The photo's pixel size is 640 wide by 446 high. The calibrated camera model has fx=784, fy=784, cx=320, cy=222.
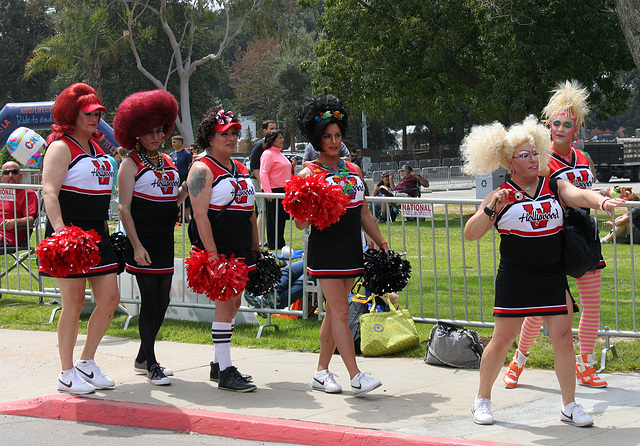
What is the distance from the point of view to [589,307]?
18.5ft

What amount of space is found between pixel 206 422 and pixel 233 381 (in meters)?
0.67

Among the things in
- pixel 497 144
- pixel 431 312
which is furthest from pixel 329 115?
pixel 431 312

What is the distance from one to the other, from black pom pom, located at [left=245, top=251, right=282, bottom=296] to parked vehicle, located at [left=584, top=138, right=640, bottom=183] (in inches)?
1352

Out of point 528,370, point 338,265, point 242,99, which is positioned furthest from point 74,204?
point 242,99

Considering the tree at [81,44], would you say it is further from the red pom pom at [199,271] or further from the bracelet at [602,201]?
the bracelet at [602,201]

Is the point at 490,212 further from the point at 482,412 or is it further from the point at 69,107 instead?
the point at 69,107

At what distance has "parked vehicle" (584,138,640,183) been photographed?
37531mm

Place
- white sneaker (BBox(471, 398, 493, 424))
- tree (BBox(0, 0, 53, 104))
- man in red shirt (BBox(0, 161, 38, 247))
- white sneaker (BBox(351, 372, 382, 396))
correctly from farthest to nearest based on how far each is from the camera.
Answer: tree (BBox(0, 0, 53, 104)) → man in red shirt (BBox(0, 161, 38, 247)) → white sneaker (BBox(351, 372, 382, 396)) → white sneaker (BBox(471, 398, 493, 424))

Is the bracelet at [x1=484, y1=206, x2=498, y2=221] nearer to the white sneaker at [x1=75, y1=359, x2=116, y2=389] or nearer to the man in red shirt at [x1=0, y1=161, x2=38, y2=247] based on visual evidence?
the white sneaker at [x1=75, y1=359, x2=116, y2=389]

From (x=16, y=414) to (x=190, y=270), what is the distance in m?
1.59

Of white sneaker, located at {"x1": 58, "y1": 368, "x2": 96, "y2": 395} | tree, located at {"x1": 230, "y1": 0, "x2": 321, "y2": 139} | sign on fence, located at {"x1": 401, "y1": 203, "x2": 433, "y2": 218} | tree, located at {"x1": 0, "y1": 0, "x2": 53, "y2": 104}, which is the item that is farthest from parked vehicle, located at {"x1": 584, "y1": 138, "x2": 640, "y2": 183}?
tree, located at {"x1": 0, "y1": 0, "x2": 53, "y2": 104}

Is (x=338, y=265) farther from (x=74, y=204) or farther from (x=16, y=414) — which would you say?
(x=16, y=414)

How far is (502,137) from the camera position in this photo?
15.1 feet

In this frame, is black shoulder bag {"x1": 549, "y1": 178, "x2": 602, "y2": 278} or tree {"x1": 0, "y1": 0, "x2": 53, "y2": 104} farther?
tree {"x1": 0, "y1": 0, "x2": 53, "y2": 104}
